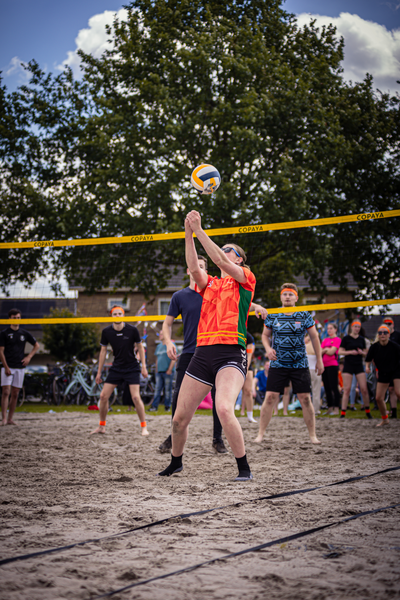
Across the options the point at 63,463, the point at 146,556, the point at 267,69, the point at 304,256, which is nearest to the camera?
the point at 146,556

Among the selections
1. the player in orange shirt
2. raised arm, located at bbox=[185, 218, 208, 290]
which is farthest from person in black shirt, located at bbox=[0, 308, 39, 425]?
raised arm, located at bbox=[185, 218, 208, 290]

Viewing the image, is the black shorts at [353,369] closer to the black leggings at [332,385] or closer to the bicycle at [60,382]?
the black leggings at [332,385]

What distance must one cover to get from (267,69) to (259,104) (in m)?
1.89

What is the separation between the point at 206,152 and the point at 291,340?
12730mm

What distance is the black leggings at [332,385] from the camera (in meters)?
12.1

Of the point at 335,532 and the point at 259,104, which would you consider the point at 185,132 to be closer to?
the point at 259,104

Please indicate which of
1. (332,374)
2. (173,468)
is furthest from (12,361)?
(332,374)

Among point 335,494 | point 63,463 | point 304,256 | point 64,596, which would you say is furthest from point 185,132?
point 64,596

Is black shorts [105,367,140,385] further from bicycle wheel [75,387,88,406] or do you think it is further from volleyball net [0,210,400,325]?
bicycle wheel [75,387,88,406]

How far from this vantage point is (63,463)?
5.23 meters

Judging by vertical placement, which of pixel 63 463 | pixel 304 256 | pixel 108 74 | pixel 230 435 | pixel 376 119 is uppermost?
pixel 108 74

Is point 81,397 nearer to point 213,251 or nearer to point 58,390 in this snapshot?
point 58,390

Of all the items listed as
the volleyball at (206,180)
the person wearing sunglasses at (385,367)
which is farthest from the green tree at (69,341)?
the volleyball at (206,180)

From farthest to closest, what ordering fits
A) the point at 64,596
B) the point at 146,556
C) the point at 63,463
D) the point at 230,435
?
the point at 63,463
the point at 230,435
the point at 146,556
the point at 64,596
